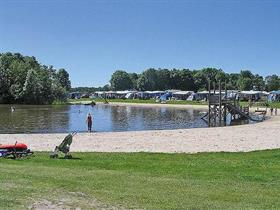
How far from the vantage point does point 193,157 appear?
61.5 ft

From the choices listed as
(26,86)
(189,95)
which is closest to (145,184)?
(26,86)

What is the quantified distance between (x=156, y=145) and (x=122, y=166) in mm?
10087

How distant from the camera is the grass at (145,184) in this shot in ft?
30.1

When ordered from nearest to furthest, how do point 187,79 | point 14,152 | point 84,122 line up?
1. point 14,152
2. point 84,122
3. point 187,79

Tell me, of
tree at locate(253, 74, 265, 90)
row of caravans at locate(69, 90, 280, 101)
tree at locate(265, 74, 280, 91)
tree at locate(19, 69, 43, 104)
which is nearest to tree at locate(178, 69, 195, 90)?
tree at locate(253, 74, 265, 90)

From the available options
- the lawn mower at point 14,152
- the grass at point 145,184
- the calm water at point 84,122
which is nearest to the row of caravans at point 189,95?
the calm water at point 84,122

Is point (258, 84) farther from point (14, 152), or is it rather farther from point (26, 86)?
point (14, 152)

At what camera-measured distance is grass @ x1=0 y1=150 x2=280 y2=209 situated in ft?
30.1

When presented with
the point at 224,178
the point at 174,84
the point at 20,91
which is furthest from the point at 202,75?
the point at 224,178

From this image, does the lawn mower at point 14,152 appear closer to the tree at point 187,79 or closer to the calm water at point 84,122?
the calm water at point 84,122

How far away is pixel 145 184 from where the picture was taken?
444 inches

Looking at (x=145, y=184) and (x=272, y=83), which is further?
(x=272, y=83)

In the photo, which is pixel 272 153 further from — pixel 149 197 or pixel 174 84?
pixel 174 84

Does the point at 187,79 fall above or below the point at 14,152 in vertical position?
above
